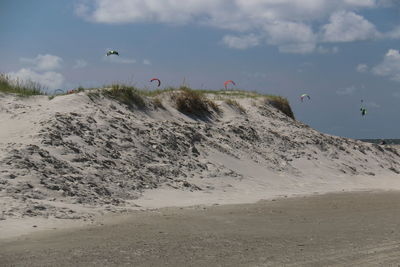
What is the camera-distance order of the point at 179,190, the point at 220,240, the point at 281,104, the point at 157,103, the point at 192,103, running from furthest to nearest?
the point at 281,104 < the point at 192,103 < the point at 157,103 < the point at 179,190 < the point at 220,240

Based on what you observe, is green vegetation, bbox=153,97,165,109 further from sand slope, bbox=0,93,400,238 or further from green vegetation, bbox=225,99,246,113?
green vegetation, bbox=225,99,246,113

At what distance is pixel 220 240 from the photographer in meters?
7.71

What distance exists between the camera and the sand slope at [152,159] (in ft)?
33.0

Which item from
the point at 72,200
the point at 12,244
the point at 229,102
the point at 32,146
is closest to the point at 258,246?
the point at 12,244

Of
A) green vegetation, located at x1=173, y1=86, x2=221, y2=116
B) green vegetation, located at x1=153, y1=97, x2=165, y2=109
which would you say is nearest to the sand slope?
green vegetation, located at x1=153, y1=97, x2=165, y2=109

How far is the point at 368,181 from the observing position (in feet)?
59.4

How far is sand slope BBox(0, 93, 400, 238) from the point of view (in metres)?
10.1

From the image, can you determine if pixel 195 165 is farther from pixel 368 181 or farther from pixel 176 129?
pixel 368 181

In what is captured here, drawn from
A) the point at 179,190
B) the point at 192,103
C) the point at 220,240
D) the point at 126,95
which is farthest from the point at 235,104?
the point at 220,240

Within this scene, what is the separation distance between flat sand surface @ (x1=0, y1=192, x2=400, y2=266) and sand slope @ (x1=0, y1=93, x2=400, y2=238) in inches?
44.0

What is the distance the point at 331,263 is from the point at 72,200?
5.05 metres

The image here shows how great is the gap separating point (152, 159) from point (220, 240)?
610 cm

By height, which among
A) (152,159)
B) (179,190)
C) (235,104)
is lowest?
(179,190)

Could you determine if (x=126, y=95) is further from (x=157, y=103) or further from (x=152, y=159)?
(x=152, y=159)
